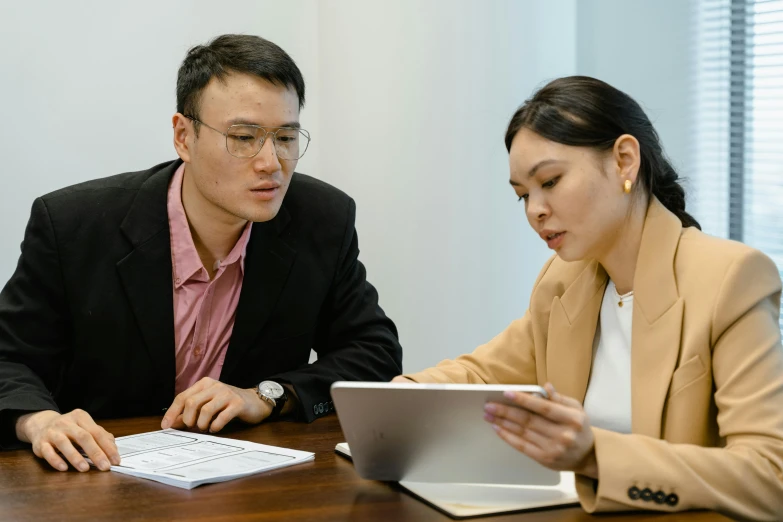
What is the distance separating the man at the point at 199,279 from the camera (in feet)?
7.92

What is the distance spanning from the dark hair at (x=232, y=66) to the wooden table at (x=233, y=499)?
105 centimetres

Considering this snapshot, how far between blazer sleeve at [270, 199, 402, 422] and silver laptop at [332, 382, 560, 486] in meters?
0.79

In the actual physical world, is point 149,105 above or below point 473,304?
above

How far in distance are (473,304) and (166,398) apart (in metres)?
1.49

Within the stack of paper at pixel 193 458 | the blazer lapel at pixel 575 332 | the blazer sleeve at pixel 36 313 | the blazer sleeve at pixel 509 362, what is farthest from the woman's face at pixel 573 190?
the blazer sleeve at pixel 36 313

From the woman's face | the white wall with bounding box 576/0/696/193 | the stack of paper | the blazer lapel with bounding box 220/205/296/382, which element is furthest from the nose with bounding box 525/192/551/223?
the white wall with bounding box 576/0/696/193

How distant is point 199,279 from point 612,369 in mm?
1134

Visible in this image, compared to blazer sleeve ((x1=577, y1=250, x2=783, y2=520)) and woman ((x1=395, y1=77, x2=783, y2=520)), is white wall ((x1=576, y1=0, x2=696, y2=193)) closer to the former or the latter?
woman ((x1=395, y1=77, x2=783, y2=520))

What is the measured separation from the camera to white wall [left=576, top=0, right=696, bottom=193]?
3.54 meters

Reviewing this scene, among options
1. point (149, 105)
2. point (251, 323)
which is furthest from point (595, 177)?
point (149, 105)

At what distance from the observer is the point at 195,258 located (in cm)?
252

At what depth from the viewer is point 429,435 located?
1562 millimetres

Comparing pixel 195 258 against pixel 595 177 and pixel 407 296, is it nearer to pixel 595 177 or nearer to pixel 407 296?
pixel 595 177

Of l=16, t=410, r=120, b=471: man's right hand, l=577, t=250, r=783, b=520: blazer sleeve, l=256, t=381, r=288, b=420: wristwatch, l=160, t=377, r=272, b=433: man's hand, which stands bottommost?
l=256, t=381, r=288, b=420: wristwatch
